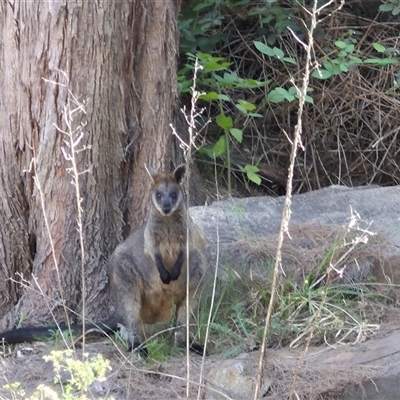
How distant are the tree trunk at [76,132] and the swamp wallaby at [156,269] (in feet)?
1.16

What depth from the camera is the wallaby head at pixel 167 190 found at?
223 inches

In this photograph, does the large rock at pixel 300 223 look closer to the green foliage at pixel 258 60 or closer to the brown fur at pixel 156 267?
the brown fur at pixel 156 267

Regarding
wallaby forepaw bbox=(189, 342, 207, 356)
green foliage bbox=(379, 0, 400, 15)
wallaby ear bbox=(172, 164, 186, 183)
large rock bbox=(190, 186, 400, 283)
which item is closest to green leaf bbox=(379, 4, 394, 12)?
green foliage bbox=(379, 0, 400, 15)

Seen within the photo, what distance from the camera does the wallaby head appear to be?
5.66 metres

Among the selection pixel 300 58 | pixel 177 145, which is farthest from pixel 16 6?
pixel 300 58

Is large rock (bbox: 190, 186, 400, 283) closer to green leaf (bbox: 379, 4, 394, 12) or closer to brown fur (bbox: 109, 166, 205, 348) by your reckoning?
brown fur (bbox: 109, 166, 205, 348)

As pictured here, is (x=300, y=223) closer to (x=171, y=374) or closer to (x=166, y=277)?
(x=166, y=277)

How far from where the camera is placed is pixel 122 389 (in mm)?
5020

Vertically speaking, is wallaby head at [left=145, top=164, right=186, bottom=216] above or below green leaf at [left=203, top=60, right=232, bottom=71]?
below

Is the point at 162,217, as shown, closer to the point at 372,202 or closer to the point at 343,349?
the point at 343,349

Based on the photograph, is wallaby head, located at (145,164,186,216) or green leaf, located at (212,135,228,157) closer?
wallaby head, located at (145,164,186,216)

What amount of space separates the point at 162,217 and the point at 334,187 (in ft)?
7.49

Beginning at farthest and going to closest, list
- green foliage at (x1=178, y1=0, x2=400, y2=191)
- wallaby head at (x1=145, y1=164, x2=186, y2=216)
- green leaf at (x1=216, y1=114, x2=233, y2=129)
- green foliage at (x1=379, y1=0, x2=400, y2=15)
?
green foliage at (x1=178, y1=0, x2=400, y2=191), green foliage at (x1=379, y1=0, x2=400, y2=15), green leaf at (x1=216, y1=114, x2=233, y2=129), wallaby head at (x1=145, y1=164, x2=186, y2=216)

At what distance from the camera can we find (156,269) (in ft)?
19.1
